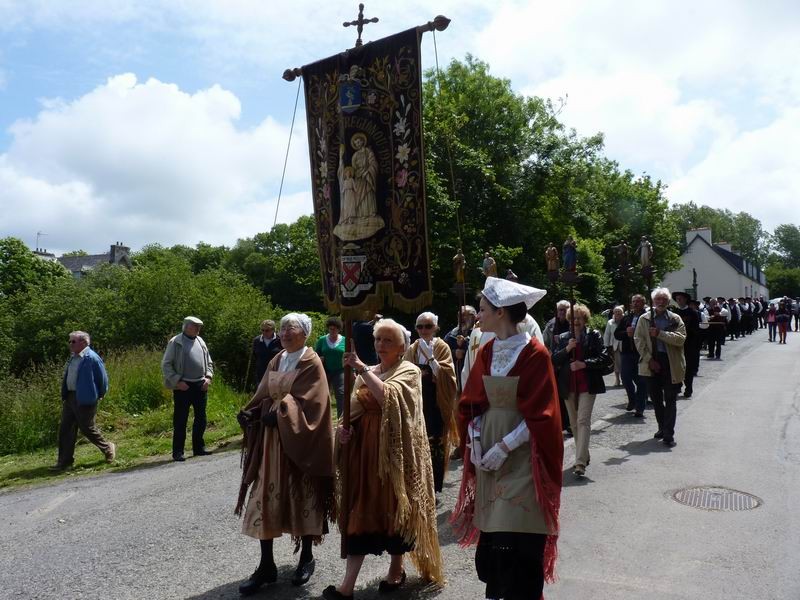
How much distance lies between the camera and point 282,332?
16.1ft

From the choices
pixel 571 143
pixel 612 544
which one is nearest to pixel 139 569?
pixel 612 544

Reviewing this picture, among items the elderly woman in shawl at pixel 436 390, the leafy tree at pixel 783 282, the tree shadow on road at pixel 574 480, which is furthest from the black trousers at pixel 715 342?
the leafy tree at pixel 783 282

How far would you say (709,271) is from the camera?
63594 mm

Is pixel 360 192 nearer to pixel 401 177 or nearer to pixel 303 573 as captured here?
pixel 401 177

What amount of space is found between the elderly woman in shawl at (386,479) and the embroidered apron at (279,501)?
0.31 metres

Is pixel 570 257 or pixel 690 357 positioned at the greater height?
pixel 570 257

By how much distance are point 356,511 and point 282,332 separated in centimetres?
135

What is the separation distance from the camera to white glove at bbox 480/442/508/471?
12.2ft

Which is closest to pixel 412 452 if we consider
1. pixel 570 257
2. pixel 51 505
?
pixel 570 257

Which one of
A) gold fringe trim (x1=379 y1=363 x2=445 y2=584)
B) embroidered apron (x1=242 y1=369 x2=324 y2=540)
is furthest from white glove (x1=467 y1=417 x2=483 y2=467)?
embroidered apron (x1=242 y1=369 x2=324 y2=540)

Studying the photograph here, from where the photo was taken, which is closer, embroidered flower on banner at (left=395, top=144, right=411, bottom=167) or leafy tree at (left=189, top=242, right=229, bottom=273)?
embroidered flower on banner at (left=395, top=144, right=411, bottom=167)

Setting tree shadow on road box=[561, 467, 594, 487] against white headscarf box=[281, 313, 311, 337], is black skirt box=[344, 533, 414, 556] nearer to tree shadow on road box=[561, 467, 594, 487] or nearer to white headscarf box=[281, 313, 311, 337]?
white headscarf box=[281, 313, 311, 337]

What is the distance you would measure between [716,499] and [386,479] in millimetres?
3734

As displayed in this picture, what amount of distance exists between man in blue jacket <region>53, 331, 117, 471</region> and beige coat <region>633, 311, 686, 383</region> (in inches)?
297
